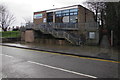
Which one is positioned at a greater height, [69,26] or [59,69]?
[69,26]

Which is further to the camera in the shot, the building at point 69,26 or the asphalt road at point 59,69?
the building at point 69,26

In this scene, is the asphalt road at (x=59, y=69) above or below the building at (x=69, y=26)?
below

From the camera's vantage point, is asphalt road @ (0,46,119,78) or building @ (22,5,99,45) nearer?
asphalt road @ (0,46,119,78)

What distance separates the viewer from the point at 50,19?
25531 millimetres

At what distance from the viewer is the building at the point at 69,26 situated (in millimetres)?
15422

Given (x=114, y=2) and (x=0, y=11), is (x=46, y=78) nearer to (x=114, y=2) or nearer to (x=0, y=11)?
(x=114, y=2)

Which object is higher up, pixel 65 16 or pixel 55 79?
pixel 65 16

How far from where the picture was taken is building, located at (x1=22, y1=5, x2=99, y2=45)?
15.4 meters

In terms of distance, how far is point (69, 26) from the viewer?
17.7 m

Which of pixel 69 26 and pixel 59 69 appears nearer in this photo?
pixel 59 69

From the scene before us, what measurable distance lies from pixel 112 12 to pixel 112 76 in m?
9.41

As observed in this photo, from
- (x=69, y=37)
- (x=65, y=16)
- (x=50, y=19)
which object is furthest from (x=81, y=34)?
(x=50, y=19)

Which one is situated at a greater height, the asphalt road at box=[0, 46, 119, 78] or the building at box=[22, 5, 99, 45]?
the building at box=[22, 5, 99, 45]

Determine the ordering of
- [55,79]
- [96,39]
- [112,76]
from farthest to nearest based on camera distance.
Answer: [96,39] < [112,76] < [55,79]
